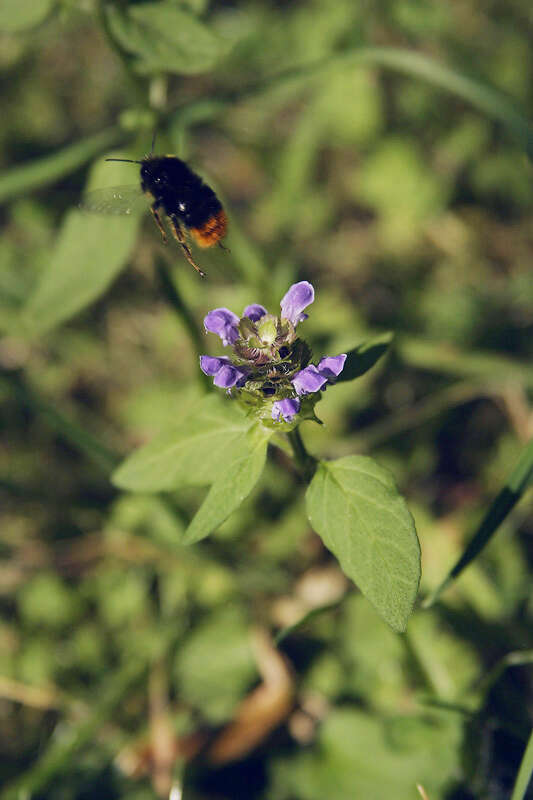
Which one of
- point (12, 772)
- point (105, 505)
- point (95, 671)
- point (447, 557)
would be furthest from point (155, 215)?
point (12, 772)

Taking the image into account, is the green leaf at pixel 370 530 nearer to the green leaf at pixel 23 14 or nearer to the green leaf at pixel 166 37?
the green leaf at pixel 166 37

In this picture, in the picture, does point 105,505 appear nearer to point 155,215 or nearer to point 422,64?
point 155,215

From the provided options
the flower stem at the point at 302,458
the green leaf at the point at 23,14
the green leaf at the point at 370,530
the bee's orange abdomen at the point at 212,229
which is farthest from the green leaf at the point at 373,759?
the green leaf at the point at 23,14

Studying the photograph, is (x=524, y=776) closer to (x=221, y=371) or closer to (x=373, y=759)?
(x=373, y=759)

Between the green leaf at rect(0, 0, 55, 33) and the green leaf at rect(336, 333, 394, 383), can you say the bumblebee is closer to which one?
the green leaf at rect(336, 333, 394, 383)

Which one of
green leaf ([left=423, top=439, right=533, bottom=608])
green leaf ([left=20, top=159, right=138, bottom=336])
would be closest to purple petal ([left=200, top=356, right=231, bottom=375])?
green leaf ([left=423, top=439, right=533, bottom=608])

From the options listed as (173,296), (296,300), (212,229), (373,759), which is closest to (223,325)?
(296,300)
